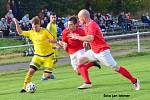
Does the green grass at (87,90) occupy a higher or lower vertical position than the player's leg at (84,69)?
lower

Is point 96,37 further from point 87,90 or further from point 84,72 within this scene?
point 87,90

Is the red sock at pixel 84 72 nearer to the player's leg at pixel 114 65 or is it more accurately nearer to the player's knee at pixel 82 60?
the player's knee at pixel 82 60

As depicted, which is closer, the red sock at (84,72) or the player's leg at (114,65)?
the player's leg at (114,65)

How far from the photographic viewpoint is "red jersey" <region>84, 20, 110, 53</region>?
1320 centimetres

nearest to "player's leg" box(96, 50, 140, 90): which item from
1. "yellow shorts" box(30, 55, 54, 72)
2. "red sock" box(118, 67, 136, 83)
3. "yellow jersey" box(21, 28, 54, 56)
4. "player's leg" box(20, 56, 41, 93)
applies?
"red sock" box(118, 67, 136, 83)

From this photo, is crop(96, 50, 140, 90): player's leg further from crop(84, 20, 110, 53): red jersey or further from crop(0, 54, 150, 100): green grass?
crop(0, 54, 150, 100): green grass

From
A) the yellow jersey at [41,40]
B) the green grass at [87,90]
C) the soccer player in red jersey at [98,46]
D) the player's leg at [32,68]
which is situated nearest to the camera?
the green grass at [87,90]

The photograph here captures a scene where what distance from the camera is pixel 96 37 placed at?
13.4m

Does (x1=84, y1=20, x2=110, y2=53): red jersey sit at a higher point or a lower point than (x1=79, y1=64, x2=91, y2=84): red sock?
higher

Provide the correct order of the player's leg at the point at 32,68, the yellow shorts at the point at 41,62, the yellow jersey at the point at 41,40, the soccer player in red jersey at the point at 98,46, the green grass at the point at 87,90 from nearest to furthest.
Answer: the green grass at the point at 87,90 → the soccer player in red jersey at the point at 98,46 → the player's leg at the point at 32,68 → the yellow shorts at the point at 41,62 → the yellow jersey at the point at 41,40

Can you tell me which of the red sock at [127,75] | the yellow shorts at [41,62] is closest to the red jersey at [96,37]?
the red sock at [127,75]

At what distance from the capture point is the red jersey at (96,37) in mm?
13203

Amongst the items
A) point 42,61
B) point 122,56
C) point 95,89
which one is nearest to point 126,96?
point 95,89

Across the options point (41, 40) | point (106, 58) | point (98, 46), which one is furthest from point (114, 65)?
point (41, 40)
